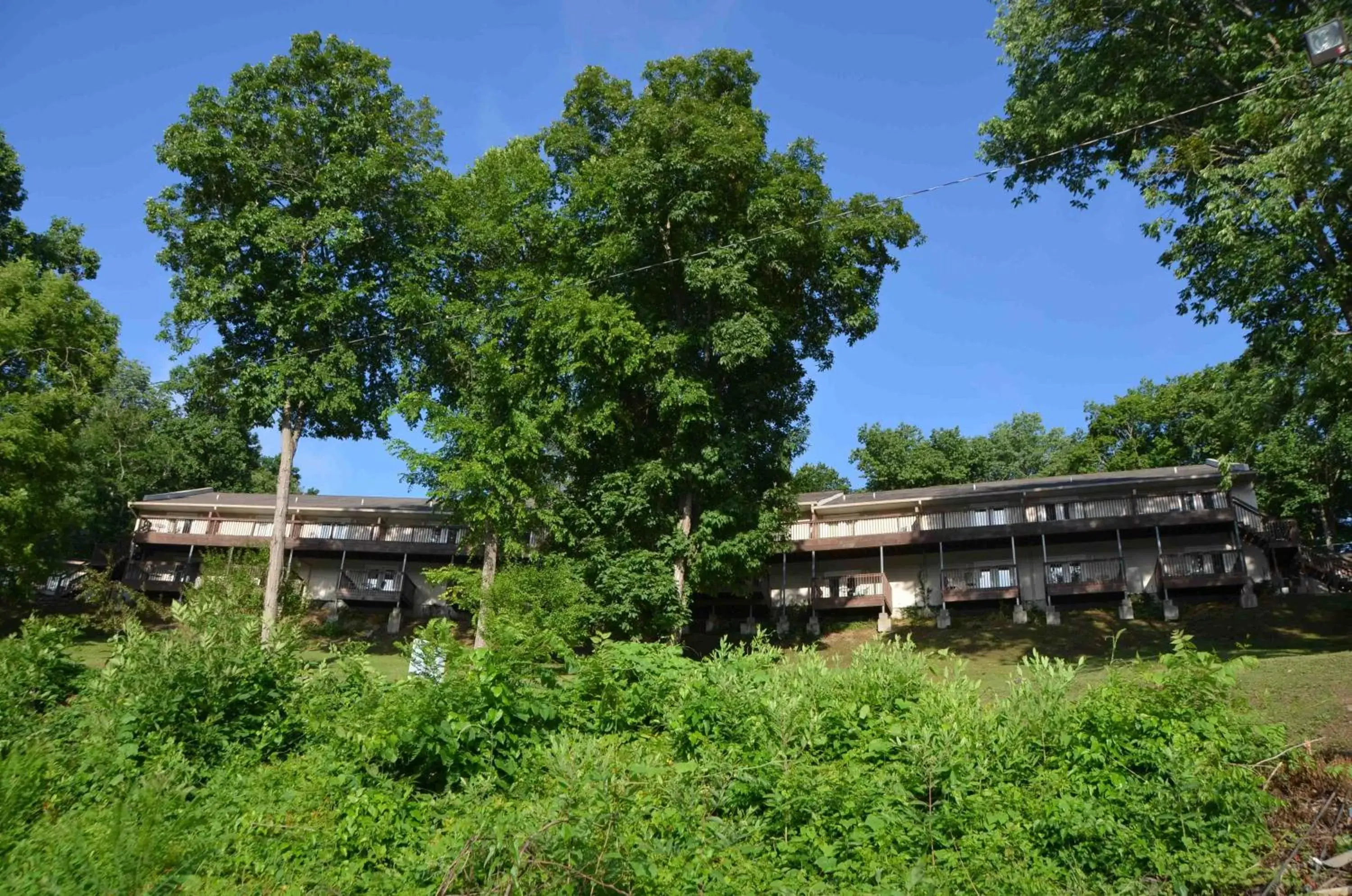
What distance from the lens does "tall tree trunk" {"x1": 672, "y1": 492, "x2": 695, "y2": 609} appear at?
75.4 feet

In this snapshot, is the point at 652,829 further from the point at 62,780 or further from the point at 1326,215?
the point at 1326,215

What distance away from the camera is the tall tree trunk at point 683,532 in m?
23.0

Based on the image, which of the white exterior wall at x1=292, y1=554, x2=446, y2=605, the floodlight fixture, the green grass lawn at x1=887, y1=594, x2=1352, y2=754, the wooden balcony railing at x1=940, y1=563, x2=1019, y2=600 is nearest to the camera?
the green grass lawn at x1=887, y1=594, x2=1352, y2=754

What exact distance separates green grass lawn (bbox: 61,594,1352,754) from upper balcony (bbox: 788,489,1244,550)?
284 centimetres

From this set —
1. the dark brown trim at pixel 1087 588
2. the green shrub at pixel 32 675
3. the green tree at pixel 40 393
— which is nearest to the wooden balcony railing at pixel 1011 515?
the dark brown trim at pixel 1087 588

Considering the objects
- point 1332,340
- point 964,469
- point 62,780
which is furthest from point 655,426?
point 964,469

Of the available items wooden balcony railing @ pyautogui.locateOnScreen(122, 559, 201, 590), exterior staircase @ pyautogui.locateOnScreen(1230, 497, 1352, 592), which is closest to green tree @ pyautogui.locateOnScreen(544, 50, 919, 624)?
exterior staircase @ pyautogui.locateOnScreen(1230, 497, 1352, 592)

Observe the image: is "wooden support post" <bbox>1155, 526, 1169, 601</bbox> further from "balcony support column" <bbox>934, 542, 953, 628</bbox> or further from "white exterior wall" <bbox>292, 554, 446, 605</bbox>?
"white exterior wall" <bbox>292, 554, 446, 605</bbox>

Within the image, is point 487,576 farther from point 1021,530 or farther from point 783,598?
point 1021,530

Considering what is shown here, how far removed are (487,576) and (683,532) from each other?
5619 millimetres

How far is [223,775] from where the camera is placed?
9.84 metres

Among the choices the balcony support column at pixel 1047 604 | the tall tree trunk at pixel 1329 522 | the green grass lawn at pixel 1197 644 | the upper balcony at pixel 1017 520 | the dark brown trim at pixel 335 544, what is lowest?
the green grass lawn at pixel 1197 644

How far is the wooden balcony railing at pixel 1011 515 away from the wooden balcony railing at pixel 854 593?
64.2 inches

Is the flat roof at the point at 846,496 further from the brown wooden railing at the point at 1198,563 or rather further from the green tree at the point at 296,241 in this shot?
the green tree at the point at 296,241
